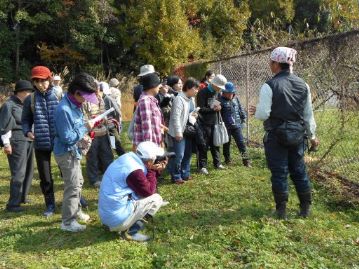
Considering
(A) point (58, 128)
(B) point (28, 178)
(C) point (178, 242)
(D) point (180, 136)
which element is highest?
(A) point (58, 128)

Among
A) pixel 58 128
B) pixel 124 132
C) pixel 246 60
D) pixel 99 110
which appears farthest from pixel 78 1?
pixel 58 128

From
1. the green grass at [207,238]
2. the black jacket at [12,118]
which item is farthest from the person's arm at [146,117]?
the black jacket at [12,118]

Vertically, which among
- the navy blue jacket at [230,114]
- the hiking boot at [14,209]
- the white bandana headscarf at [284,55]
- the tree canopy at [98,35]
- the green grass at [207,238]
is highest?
the tree canopy at [98,35]

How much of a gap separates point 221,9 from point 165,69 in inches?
242

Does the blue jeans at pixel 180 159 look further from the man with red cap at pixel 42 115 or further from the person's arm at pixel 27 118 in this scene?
the person's arm at pixel 27 118

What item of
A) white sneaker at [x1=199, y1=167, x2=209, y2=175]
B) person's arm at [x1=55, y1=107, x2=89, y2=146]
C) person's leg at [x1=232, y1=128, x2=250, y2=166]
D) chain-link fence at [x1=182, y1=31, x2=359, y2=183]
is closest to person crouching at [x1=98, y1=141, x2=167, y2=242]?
person's arm at [x1=55, y1=107, x2=89, y2=146]

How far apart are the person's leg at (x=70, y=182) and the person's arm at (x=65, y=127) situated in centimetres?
20

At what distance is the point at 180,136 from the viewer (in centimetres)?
596

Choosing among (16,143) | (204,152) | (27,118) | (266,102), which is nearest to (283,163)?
(266,102)

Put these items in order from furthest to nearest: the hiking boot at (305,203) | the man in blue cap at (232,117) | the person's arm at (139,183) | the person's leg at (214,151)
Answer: the man in blue cap at (232,117) → the person's leg at (214,151) → the hiking boot at (305,203) → the person's arm at (139,183)

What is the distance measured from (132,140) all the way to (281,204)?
1.96 m

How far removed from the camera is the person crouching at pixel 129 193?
416cm

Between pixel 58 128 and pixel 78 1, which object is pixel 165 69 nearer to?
pixel 78 1

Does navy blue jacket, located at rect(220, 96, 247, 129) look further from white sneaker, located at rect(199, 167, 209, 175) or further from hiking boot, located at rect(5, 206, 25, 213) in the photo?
hiking boot, located at rect(5, 206, 25, 213)
